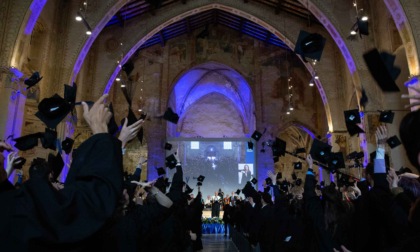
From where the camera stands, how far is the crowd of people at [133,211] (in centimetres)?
91

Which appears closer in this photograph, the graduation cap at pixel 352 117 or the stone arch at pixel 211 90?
the graduation cap at pixel 352 117

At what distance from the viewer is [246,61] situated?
70.6 ft

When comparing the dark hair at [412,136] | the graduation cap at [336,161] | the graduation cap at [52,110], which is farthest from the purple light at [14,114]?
the dark hair at [412,136]

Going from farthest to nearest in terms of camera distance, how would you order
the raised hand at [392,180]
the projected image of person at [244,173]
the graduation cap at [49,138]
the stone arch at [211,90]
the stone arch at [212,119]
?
the stone arch at [212,119] < the stone arch at [211,90] < the projected image of person at [244,173] < the graduation cap at [49,138] < the raised hand at [392,180]

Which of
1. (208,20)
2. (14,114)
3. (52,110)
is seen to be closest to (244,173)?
(208,20)

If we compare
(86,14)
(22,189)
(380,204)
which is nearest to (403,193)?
(380,204)

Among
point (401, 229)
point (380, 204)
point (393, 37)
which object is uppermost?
point (393, 37)

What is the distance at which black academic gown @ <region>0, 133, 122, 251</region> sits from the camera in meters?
0.88

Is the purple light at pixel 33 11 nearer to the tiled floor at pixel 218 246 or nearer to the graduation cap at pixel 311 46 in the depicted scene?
the graduation cap at pixel 311 46

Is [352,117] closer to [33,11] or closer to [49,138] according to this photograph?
[49,138]

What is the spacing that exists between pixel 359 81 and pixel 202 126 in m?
14.9

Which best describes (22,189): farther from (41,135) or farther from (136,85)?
(136,85)

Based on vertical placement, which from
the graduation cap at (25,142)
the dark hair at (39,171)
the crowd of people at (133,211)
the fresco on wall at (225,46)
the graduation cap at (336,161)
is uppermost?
the fresco on wall at (225,46)

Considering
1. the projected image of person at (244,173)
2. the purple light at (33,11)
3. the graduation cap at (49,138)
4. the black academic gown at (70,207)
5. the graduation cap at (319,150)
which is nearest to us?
the black academic gown at (70,207)
